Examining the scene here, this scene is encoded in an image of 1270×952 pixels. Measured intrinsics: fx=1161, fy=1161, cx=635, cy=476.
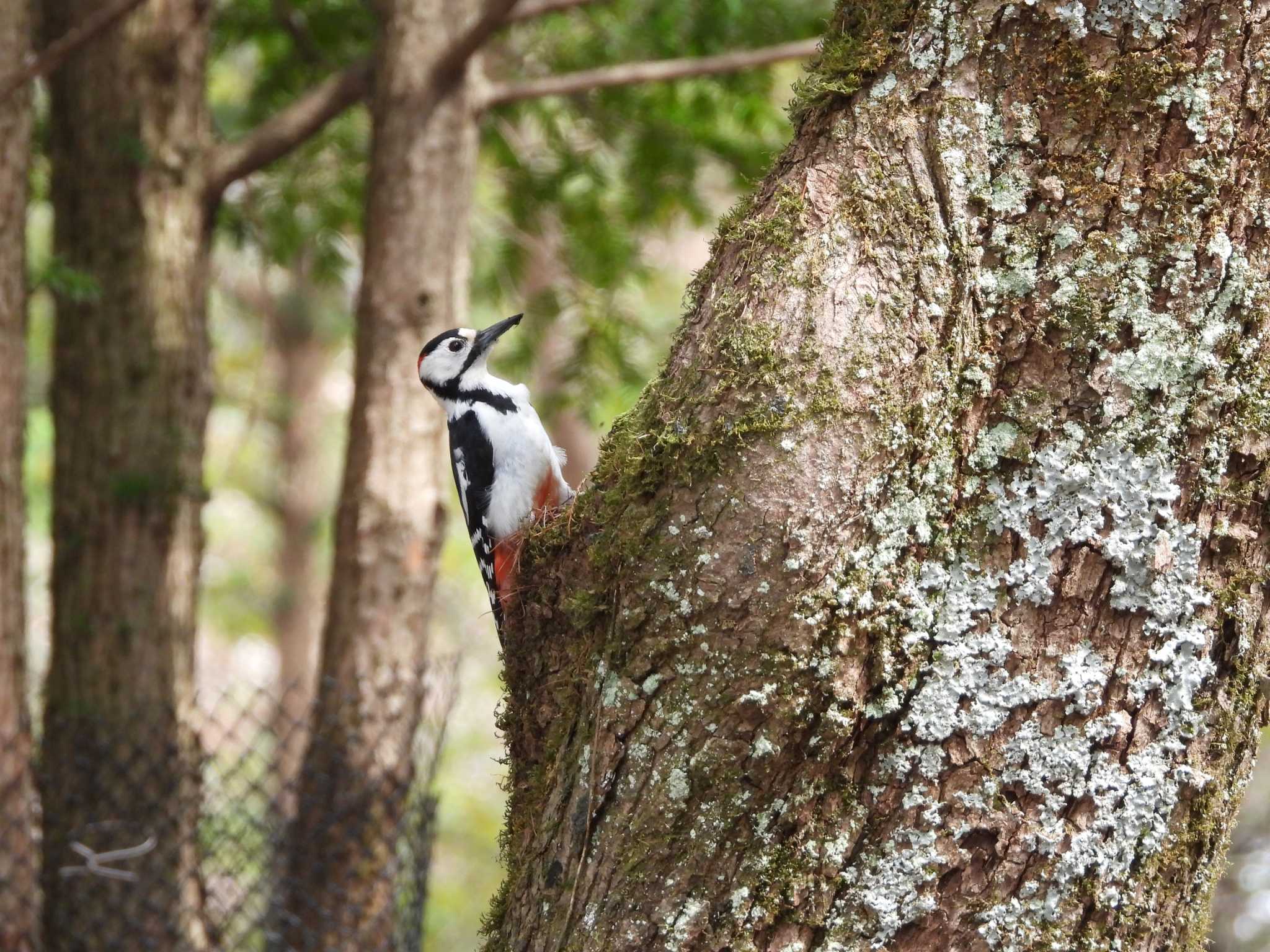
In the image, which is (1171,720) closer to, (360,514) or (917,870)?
(917,870)

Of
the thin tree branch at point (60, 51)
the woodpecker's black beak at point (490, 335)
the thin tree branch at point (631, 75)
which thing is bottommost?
the woodpecker's black beak at point (490, 335)

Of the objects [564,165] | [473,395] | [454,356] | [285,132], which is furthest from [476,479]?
[564,165]

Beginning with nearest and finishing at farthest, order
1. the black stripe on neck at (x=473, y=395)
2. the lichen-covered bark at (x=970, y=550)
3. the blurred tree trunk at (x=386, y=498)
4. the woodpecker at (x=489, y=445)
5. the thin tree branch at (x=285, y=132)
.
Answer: the lichen-covered bark at (x=970, y=550) → the woodpecker at (x=489, y=445) → the black stripe on neck at (x=473, y=395) → the blurred tree trunk at (x=386, y=498) → the thin tree branch at (x=285, y=132)

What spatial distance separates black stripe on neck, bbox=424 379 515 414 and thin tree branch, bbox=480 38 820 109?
150 centimetres

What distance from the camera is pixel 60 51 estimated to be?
3.59 meters

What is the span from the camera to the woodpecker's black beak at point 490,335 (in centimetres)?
389

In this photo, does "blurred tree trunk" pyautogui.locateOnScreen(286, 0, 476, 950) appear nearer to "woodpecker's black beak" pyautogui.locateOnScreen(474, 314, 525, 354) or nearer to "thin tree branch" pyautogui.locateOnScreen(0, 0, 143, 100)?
"woodpecker's black beak" pyautogui.locateOnScreen(474, 314, 525, 354)

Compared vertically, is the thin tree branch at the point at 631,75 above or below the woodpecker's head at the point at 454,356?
above

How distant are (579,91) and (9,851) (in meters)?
3.70

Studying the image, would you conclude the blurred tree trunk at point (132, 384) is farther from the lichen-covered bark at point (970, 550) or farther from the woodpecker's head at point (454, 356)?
the lichen-covered bark at point (970, 550)

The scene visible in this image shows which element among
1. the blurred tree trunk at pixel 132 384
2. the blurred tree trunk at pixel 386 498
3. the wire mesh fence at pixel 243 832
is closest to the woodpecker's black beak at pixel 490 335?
the blurred tree trunk at pixel 386 498

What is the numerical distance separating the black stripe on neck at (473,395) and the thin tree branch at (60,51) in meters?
1.57

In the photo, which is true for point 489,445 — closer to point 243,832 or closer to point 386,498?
point 386,498

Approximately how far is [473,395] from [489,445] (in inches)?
12.0
